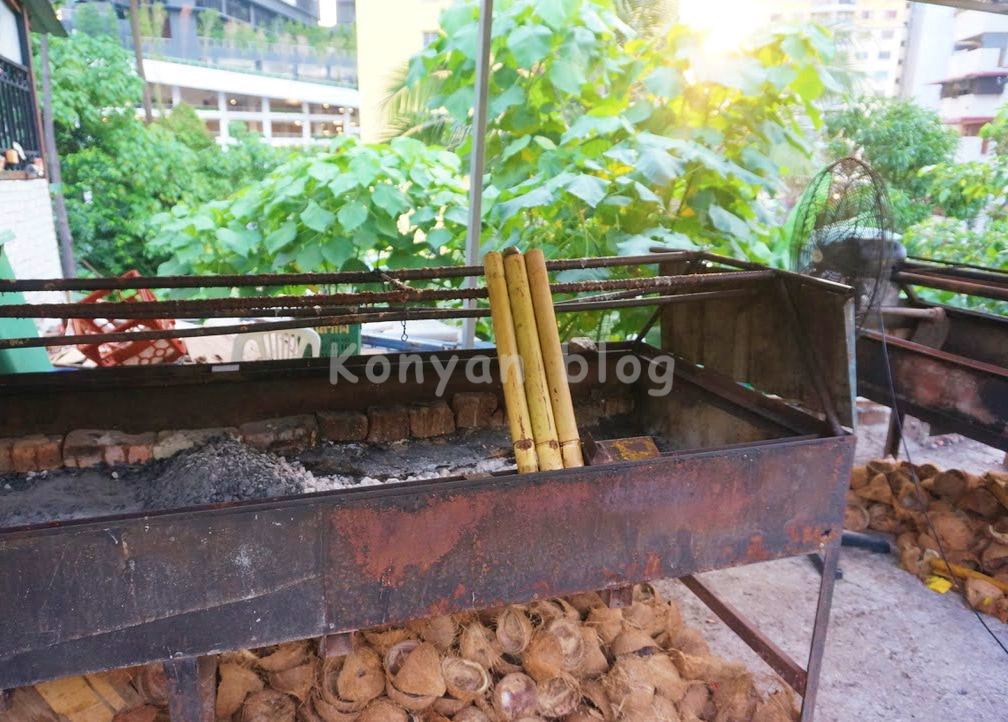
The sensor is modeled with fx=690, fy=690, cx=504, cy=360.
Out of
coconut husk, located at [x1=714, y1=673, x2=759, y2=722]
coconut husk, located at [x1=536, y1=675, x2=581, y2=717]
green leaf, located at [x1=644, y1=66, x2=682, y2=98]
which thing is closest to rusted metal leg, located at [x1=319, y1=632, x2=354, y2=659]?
coconut husk, located at [x1=536, y1=675, x2=581, y2=717]

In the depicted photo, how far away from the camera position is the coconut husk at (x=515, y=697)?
7.76 ft

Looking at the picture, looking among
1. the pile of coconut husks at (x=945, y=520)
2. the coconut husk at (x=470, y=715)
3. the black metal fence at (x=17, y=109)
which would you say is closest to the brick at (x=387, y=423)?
the coconut husk at (x=470, y=715)

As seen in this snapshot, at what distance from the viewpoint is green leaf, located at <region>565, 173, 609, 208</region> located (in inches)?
163

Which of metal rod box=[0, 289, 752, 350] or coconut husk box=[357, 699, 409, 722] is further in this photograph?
coconut husk box=[357, 699, 409, 722]

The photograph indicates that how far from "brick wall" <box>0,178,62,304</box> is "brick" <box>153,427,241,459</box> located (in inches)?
195

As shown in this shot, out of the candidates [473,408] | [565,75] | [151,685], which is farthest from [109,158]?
[151,685]

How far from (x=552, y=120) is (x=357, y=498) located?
4.12 m

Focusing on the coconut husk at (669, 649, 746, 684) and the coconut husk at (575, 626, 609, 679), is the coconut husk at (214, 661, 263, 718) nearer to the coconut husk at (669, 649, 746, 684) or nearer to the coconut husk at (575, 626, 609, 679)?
the coconut husk at (575, 626, 609, 679)

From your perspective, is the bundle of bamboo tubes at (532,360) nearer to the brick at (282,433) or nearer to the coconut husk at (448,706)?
the coconut husk at (448,706)

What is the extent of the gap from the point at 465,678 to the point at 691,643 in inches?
41.7

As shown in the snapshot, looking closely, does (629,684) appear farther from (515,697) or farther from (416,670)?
(416,670)

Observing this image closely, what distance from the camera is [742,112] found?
4.94 meters

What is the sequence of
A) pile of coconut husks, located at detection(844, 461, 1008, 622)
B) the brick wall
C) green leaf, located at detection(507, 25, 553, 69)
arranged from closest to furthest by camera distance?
pile of coconut husks, located at detection(844, 461, 1008, 622) < green leaf, located at detection(507, 25, 553, 69) < the brick wall

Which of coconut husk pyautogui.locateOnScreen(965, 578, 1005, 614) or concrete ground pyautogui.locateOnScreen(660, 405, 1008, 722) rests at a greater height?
coconut husk pyautogui.locateOnScreen(965, 578, 1005, 614)
